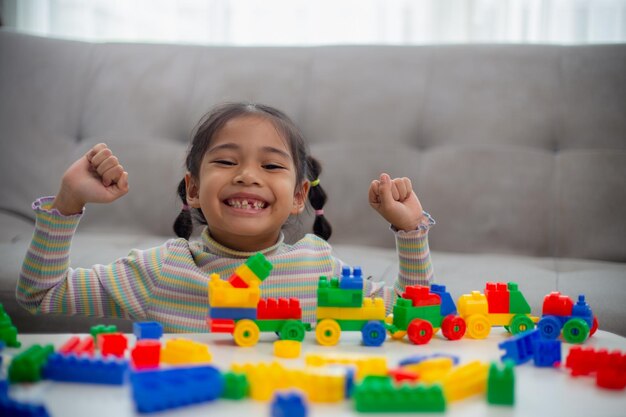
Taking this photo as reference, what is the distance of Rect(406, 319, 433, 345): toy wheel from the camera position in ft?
2.94

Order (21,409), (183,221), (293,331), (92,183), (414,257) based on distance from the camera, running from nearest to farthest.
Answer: (21,409)
(293,331)
(92,183)
(414,257)
(183,221)

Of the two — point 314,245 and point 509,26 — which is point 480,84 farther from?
point 314,245

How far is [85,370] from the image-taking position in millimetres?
661

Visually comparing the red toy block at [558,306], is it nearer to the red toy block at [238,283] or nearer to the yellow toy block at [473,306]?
the yellow toy block at [473,306]

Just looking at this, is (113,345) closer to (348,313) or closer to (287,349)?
(287,349)

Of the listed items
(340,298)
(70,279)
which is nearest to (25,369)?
(340,298)

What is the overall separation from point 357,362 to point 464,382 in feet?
0.40

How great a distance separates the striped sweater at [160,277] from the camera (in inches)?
42.9

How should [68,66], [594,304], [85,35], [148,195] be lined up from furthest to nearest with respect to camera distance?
[85,35] < [68,66] < [148,195] < [594,304]

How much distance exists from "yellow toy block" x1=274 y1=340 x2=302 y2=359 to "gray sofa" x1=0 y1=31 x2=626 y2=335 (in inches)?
35.3

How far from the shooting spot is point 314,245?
1283mm

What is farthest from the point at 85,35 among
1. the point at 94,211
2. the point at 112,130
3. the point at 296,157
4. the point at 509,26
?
the point at 296,157

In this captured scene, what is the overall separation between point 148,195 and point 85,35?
120cm

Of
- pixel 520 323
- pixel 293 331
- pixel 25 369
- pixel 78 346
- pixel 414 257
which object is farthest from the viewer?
pixel 414 257
